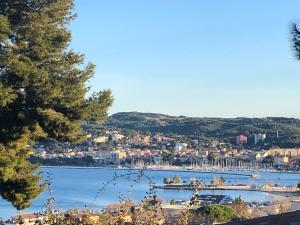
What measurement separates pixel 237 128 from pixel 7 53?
96587 mm

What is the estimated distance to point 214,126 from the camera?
108938 millimetres

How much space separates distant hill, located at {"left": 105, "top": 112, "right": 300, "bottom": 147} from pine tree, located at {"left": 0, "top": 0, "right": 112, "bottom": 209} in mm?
79734

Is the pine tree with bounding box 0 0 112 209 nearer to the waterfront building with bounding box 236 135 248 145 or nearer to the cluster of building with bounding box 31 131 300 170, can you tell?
the cluster of building with bounding box 31 131 300 170

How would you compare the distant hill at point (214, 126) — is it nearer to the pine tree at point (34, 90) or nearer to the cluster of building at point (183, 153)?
the cluster of building at point (183, 153)

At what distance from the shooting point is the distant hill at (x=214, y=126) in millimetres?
93688

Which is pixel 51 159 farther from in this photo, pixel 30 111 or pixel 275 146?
pixel 30 111

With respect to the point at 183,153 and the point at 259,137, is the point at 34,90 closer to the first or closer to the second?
the point at 259,137

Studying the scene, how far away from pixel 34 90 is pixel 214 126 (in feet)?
324

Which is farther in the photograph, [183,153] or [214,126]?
[183,153]

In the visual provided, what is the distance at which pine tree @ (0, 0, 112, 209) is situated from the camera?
10.9 metres

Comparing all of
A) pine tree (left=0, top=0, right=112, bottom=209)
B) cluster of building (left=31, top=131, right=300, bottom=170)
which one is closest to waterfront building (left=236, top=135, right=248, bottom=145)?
cluster of building (left=31, top=131, right=300, bottom=170)

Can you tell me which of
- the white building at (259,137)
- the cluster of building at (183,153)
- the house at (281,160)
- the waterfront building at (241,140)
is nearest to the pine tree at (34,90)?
the cluster of building at (183,153)

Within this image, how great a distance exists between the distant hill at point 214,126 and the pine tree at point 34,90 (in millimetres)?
79734

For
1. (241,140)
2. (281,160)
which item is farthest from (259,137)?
(281,160)
